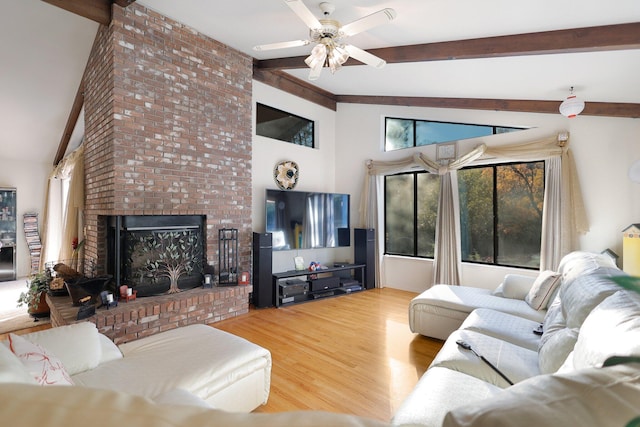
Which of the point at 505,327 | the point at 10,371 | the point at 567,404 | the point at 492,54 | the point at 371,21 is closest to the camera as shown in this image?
the point at 567,404

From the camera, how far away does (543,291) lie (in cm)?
269

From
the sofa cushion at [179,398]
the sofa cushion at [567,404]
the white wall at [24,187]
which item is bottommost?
the sofa cushion at [179,398]

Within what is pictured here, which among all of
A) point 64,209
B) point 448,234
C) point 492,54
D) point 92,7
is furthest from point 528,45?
point 64,209

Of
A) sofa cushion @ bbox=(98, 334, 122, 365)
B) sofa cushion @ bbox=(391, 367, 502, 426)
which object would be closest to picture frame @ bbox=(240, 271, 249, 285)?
sofa cushion @ bbox=(98, 334, 122, 365)

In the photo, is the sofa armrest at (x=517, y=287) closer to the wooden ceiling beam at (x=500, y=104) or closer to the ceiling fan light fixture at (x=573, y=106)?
the ceiling fan light fixture at (x=573, y=106)

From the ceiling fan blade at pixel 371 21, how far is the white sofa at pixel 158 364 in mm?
2416

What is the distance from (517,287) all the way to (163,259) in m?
3.85

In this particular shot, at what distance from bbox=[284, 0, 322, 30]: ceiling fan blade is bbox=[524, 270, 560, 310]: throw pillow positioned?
301 centimetres

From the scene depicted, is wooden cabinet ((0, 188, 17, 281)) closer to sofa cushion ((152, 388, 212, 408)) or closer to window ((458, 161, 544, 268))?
sofa cushion ((152, 388, 212, 408))

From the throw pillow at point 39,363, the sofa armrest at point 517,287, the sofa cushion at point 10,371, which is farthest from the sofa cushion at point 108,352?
the sofa armrest at point 517,287

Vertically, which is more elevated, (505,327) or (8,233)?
(8,233)

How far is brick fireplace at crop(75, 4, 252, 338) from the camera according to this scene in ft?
9.95

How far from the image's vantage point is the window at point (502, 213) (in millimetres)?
4012

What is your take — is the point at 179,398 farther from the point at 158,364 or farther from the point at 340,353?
the point at 340,353
